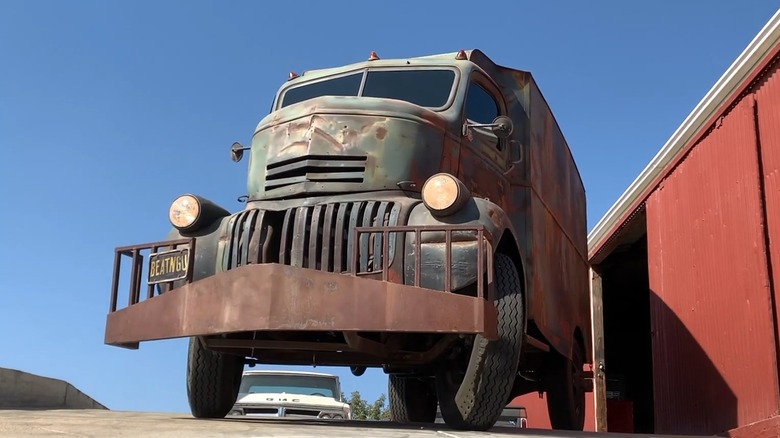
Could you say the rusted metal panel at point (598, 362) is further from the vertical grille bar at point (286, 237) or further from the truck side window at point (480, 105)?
the vertical grille bar at point (286, 237)

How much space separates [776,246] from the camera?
7086mm

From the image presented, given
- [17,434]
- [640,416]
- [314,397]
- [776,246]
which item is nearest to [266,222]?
[17,434]

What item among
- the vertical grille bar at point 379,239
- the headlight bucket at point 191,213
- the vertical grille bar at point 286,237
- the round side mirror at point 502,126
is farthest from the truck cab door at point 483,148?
the headlight bucket at point 191,213

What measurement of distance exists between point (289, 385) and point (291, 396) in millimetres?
611

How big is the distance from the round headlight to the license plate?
20cm

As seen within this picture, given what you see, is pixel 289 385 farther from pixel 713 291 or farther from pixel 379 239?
pixel 379 239

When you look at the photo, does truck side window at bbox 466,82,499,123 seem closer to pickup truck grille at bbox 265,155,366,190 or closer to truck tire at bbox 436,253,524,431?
pickup truck grille at bbox 265,155,366,190

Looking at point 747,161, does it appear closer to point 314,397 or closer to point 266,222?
point 266,222

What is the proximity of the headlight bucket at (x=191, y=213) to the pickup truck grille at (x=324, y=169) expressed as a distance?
0.53 meters

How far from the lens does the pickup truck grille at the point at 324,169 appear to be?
5.58 meters

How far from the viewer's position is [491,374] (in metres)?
4.94

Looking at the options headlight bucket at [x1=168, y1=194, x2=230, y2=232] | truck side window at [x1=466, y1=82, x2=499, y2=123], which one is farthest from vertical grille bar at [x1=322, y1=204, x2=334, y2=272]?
truck side window at [x1=466, y1=82, x2=499, y2=123]

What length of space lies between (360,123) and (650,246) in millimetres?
6455

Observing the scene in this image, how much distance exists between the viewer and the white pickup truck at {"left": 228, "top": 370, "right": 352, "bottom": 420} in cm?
1040
